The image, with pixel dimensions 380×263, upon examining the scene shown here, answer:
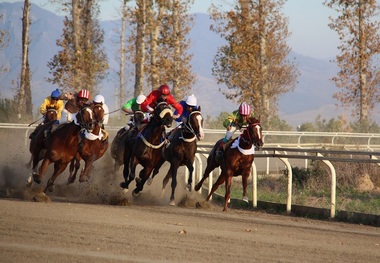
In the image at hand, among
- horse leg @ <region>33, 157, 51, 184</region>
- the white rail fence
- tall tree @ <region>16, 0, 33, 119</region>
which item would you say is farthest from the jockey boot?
tall tree @ <region>16, 0, 33, 119</region>

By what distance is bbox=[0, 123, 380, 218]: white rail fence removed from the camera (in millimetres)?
16000

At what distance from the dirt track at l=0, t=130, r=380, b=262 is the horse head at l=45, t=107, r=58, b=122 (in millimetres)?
2407

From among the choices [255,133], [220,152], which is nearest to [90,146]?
[220,152]

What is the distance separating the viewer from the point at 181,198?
1864cm

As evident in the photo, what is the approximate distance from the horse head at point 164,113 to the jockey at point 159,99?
1.18ft

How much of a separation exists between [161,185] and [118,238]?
9612mm

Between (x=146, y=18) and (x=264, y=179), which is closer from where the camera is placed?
(x=264, y=179)

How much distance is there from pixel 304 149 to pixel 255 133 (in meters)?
1.07

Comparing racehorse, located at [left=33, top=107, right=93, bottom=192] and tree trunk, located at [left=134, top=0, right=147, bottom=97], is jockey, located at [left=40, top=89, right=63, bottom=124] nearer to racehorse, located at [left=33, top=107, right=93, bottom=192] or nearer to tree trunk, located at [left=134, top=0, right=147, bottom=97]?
racehorse, located at [left=33, top=107, right=93, bottom=192]

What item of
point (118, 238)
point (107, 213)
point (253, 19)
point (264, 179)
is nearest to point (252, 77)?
point (253, 19)

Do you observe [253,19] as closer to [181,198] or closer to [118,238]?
[181,198]

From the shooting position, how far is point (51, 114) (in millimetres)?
20500

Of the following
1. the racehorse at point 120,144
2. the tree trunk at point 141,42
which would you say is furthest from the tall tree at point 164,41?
the racehorse at point 120,144

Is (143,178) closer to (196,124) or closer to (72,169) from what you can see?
(196,124)
